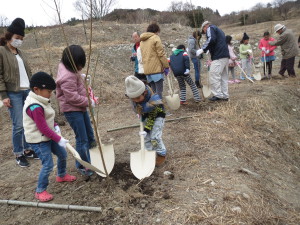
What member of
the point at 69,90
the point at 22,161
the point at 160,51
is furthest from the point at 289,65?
the point at 22,161

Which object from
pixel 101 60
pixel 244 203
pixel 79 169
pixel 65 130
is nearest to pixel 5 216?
pixel 79 169

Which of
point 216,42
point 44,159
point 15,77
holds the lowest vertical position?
point 44,159

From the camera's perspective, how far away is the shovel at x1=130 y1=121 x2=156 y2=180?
273cm

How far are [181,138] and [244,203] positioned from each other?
1.70 metres

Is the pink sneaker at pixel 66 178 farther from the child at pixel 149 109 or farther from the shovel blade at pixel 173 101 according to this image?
the shovel blade at pixel 173 101

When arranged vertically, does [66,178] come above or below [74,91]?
below

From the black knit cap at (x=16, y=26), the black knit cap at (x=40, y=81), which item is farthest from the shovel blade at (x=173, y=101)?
the black knit cap at (x=40, y=81)

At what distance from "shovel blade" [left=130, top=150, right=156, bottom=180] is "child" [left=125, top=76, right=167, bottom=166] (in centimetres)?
19

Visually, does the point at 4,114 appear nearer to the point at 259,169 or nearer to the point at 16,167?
the point at 16,167

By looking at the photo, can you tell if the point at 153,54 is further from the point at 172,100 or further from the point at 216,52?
the point at 216,52

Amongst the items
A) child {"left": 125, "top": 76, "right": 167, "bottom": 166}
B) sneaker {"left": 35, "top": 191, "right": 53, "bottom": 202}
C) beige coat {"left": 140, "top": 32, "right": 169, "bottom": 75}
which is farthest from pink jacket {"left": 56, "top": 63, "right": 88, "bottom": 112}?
beige coat {"left": 140, "top": 32, "right": 169, "bottom": 75}

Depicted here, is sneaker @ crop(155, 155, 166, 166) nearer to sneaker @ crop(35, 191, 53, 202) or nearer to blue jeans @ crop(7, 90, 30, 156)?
sneaker @ crop(35, 191, 53, 202)

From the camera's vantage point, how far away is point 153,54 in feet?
15.2

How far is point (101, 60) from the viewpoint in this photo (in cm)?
1078
